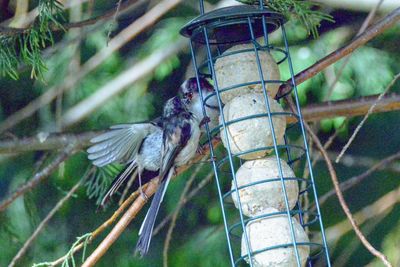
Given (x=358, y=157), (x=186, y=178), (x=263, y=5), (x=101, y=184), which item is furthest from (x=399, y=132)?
(x=263, y=5)

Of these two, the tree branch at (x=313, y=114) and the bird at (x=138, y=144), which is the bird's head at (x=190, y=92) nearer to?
the bird at (x=138, y=144)

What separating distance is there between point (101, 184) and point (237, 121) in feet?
5.06

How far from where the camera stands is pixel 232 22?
3.06m

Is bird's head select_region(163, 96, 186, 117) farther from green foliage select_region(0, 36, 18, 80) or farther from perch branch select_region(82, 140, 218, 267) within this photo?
green foliage select_region(0, 36, 18, 80)

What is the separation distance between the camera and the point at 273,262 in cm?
281

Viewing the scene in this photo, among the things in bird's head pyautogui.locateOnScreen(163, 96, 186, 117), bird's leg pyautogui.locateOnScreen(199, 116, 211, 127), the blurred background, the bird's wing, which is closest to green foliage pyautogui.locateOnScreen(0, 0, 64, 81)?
the bird's wing

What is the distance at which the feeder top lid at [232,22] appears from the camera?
9.72 ft

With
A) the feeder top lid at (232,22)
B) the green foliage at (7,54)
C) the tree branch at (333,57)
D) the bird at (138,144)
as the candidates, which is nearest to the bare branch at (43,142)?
the bird at (138,144)

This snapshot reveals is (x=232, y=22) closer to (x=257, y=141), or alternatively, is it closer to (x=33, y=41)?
(x=257, y=141)

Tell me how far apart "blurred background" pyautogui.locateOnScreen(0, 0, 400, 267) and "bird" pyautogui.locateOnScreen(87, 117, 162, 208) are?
2.07 ft

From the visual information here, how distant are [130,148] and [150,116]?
0.81m

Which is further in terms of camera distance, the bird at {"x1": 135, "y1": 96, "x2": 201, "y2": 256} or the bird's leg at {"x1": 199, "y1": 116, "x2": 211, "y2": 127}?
the bird at {"x1": 135, "y1": 96, "x2": 201, "y2": 256}

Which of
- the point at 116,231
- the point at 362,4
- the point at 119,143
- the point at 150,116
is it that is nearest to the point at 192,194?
the point at 150,116

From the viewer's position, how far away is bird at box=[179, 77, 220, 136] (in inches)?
136
